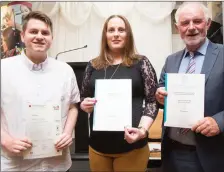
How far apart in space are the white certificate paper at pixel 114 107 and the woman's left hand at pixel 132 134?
0.02 meters

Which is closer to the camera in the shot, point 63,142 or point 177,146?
point 63,142

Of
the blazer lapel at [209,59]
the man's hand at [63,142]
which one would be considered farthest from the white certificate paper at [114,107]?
the blazer lapel at [209,59]

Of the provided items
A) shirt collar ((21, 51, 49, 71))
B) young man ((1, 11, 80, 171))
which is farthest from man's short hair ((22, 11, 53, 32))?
shirt collar ((21, 51, 49, 71))

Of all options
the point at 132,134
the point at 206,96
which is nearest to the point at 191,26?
the point at 206,96

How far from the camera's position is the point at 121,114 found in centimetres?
117

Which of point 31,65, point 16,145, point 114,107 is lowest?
point 16,145

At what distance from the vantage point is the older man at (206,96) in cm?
116

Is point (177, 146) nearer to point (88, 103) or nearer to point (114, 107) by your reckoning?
point (114, 107)

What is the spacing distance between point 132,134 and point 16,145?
54 cm

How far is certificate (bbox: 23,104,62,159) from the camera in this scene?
3.68ft

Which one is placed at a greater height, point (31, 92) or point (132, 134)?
point (31, 92)

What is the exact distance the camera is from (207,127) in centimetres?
113

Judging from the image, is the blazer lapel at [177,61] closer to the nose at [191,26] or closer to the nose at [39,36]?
the nose at [191,26]

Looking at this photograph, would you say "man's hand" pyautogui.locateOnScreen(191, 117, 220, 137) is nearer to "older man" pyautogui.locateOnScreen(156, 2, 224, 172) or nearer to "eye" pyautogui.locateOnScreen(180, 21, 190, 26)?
"older man" pyautogui.locateOnScreen(156, 2, 224, 172)
